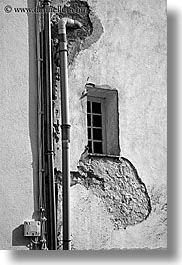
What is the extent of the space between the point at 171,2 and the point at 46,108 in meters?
0.90

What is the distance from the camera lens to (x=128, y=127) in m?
4.32

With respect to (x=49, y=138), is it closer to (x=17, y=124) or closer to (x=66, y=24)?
(x=17, y=124)

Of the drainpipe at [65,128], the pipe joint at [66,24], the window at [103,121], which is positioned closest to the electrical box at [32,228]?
the drainpipe at [65,128]

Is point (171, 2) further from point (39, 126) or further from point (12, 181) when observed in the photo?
point (12, 181)

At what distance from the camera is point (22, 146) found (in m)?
4.05

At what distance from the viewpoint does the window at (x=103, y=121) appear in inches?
170

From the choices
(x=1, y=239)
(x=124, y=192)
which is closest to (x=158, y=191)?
(x=124, y=192)

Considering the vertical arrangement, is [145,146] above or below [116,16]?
→ below

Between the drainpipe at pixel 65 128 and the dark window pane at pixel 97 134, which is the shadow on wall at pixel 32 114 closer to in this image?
the drainpipe at pixel 65 128

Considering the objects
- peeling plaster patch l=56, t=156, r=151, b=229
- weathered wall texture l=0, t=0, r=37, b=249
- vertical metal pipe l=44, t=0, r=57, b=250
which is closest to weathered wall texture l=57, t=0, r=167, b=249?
peeling plaster patch l=56, t=156, r=151, b=229

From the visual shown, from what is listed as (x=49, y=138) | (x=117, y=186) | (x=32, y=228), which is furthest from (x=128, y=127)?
(x=32, y=228)

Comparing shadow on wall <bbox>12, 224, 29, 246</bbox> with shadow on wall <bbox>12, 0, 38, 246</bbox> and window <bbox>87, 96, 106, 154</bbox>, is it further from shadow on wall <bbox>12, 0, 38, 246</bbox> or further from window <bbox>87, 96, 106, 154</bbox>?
window <bbox>87, 96, 106, 154</bbox>

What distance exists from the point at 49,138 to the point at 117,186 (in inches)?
18.7

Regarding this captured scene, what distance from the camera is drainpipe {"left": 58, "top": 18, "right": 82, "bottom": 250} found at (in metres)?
4.05
